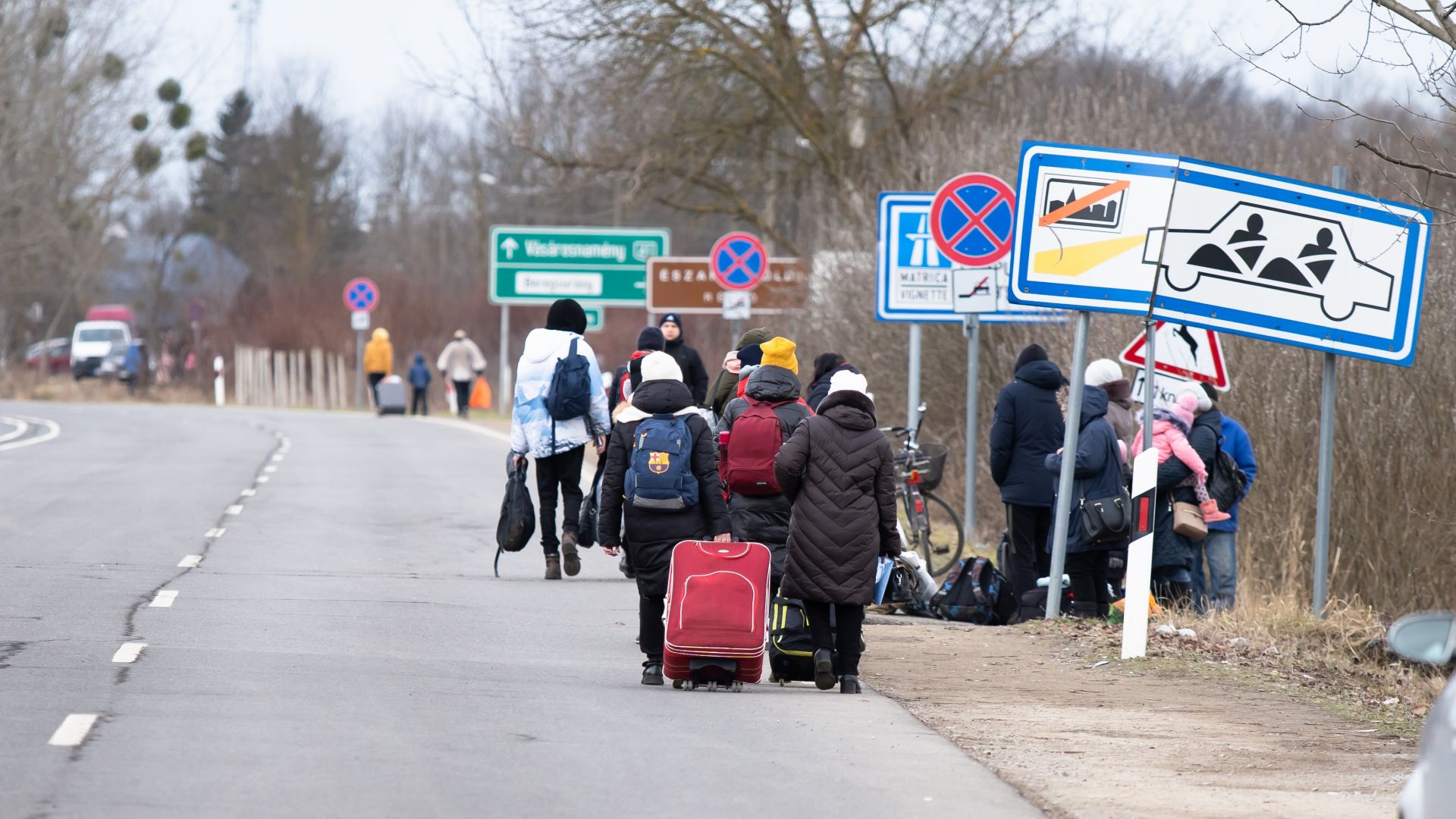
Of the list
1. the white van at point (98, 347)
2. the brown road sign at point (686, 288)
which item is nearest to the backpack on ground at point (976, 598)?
the brown road sign at point (686, 288)

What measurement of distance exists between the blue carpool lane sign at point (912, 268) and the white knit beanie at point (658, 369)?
613cm

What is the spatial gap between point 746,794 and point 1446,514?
733cm

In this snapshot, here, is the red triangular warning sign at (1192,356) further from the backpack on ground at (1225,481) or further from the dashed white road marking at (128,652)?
the dashed white road marking at (128,652)

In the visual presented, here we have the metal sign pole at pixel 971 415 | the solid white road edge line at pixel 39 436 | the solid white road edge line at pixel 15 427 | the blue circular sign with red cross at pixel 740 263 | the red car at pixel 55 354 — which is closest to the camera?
the metal sign pole at pixel 971 415

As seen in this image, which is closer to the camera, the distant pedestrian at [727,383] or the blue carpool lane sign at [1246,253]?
the blue carpool lane sign at [1246,253]

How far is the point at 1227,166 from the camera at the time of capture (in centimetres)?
1065

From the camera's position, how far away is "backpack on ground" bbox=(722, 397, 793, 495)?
30.7 ft

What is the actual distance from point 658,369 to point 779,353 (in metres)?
0.69

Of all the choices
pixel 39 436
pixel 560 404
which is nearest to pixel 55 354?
pixel 39 436

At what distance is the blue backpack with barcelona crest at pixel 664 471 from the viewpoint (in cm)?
915

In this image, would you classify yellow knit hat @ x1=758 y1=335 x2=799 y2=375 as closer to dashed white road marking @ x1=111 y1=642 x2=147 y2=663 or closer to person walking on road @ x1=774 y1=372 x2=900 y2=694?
person walking on road @ x1=774 y1=372 x2=900 y2=694

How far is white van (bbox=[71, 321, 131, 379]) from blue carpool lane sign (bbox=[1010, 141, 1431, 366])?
51386 millimetres

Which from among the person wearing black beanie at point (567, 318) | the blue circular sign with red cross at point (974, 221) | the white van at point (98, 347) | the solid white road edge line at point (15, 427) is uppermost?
the blue circular sign with red cross at point (974, 221)

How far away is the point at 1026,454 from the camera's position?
12516 mm
